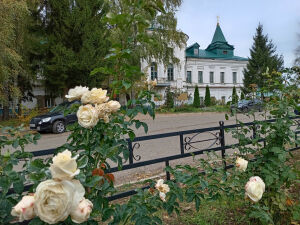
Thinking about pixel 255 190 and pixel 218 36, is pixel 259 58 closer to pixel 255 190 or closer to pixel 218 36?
pixel 218 36

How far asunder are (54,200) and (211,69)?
123ft

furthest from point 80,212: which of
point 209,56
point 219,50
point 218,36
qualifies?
point 218,36

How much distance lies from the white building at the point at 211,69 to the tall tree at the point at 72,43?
17.1m

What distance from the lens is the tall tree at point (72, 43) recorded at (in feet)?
45.3

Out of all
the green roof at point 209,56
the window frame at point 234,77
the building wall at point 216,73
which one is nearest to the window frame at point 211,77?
the building wall at point 216,73

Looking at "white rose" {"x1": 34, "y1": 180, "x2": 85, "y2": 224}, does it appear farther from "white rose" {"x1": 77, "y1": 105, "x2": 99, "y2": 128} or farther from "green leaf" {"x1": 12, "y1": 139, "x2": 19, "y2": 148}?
"green leaf" {"x1": 12, "y1": 139, "x2": 19, "y2": 148}

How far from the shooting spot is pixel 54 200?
69cm

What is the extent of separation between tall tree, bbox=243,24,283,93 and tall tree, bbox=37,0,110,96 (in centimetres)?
2387

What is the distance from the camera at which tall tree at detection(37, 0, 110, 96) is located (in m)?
13.8

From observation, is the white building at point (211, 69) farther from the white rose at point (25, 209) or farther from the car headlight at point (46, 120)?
the white rose at point (25, 209)

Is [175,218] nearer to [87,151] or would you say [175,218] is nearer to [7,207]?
[87,151]

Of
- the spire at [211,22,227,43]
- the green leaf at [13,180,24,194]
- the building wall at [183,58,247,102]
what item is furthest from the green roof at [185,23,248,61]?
the green leaf at [13,180,24,194]

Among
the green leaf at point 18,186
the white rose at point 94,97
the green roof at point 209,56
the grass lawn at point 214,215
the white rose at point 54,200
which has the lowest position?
the grass lawn at point 214,215

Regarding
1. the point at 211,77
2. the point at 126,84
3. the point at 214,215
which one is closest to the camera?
the point at 126,84
